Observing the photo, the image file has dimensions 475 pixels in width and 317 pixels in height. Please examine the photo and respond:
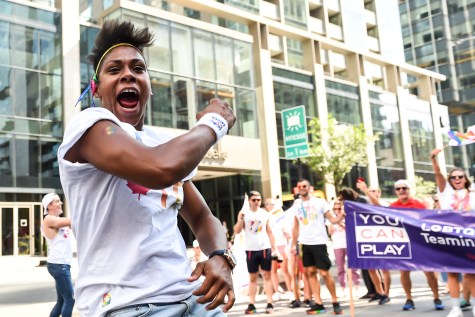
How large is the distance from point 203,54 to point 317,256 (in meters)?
23.7

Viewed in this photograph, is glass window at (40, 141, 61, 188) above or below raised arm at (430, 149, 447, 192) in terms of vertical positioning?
above

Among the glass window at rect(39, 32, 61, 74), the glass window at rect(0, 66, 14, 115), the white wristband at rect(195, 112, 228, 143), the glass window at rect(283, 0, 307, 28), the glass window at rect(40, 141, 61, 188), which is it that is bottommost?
the white wristband at rect(195, 112, 228, 143)

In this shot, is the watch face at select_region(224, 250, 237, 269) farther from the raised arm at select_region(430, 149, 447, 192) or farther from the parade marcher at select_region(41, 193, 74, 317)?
the raised arm at select_region(430, 149, 447, 192)

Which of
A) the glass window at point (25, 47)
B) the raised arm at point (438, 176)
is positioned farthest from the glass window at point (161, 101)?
the raised arm at point (438, 176)

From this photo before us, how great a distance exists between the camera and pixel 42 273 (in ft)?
60.1

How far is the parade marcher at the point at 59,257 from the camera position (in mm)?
7094

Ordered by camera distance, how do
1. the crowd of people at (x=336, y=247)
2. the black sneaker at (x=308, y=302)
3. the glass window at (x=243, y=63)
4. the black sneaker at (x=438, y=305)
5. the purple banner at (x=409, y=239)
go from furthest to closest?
the glass window at (x=243, y=63)
the black sneaker at (x=308, y=302)
the black sneaker at (x=438, y=305)
the crowd of people at (x=336, y=247)
the purple banner at (x=409, y=239)

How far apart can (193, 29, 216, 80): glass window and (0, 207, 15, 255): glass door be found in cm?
1281

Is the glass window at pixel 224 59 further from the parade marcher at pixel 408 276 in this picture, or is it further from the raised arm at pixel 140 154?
the raised arm at pixel 140 154

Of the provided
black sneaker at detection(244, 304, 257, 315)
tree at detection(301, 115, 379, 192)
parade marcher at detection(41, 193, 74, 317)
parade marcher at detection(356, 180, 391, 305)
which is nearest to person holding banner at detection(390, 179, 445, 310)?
parade marcher at detection(356, 180, 391, 305)

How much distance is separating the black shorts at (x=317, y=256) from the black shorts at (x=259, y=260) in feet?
2.47

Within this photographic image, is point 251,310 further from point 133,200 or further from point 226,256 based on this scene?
point 133,200

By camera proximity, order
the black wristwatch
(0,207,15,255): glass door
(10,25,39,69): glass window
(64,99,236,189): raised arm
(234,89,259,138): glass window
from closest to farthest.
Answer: (64,99,236,189): raised arm
the black wristwatch
(0,207,15,255): glass door
(10,25,39,69): glass window
(234,89,259,138): glass window

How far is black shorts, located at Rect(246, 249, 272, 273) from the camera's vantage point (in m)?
9.22
